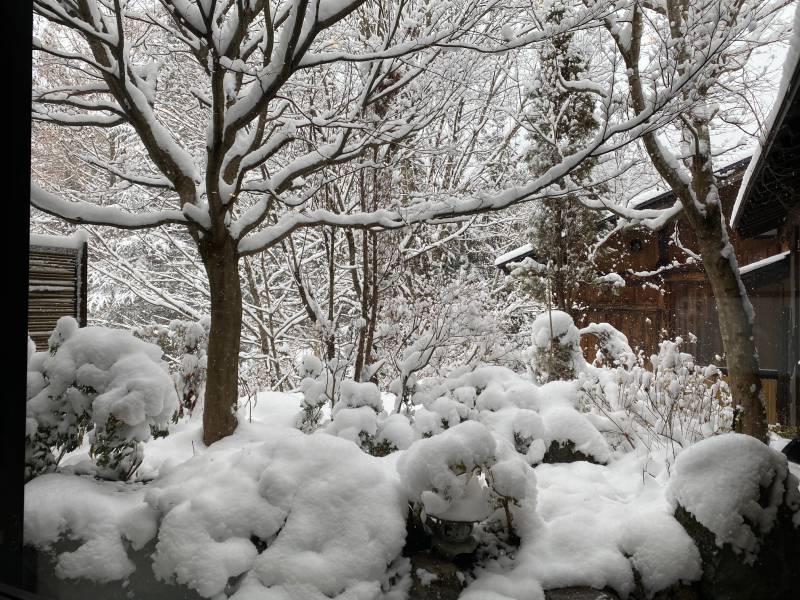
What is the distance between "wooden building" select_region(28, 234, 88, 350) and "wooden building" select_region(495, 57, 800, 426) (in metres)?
2.40

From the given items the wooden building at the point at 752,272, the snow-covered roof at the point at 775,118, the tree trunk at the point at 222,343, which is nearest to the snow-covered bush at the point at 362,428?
the tree trunk at the point at 222,343

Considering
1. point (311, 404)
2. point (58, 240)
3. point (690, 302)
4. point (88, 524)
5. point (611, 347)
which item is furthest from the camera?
point (311, 404)

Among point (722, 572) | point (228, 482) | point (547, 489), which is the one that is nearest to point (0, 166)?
point (228, 482)

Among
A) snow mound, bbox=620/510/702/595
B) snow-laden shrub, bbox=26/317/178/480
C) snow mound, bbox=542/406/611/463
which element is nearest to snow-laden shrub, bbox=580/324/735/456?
snow mound, bbox=542/406/611/463

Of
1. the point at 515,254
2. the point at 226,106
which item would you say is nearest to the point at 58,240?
the point at 226,106

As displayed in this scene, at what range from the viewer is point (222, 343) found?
2.65 metres

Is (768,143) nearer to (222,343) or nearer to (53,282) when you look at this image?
(222,343)

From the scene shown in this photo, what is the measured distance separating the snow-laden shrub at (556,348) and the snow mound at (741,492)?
Result: 1094 mm

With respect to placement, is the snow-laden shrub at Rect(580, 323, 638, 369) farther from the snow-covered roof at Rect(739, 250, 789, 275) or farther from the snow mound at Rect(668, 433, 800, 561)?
the snow mound at Rect(668, 433, 800, 561)

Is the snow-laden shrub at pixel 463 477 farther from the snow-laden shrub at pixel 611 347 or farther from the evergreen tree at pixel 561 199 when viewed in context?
the evergreen tree at pixel 561 199

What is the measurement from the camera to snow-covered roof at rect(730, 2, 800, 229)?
4.14ft

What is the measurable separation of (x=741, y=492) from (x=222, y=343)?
2218 millimetres

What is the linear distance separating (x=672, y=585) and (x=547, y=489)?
516 mm

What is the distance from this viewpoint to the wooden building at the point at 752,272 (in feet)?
4.91
